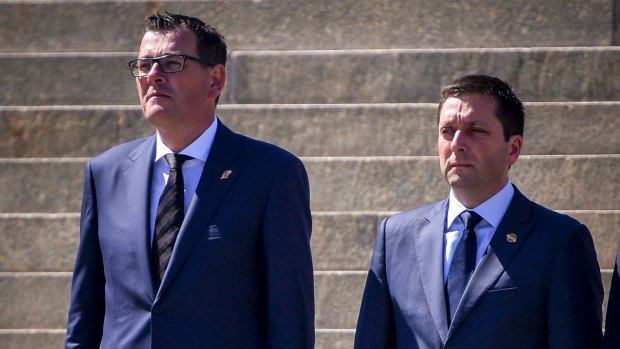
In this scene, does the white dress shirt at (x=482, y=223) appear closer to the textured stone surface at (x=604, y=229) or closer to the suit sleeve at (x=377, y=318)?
the suit sleeve at (x=377, y=318)

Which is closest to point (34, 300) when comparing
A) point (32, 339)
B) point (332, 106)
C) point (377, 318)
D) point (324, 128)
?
point (32, 339)

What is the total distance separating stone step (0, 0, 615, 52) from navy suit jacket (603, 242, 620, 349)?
345 cm

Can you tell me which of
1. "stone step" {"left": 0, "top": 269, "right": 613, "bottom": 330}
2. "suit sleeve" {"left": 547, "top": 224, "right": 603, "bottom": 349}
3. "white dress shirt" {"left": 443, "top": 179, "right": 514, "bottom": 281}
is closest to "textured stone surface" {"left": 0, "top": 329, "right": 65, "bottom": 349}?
"stone step" {"left": 0, "top": 269, "right": 613, "bottom": 330}

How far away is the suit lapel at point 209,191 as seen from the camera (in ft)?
13.1

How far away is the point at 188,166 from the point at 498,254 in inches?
42.2

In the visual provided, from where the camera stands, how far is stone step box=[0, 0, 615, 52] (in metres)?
7.14

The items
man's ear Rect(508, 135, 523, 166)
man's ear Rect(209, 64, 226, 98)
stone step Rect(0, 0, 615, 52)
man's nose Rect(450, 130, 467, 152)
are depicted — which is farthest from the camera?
stone step Rect(0, 0, 615, 52)

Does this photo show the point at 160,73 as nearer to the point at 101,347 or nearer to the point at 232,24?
the point at 101,347

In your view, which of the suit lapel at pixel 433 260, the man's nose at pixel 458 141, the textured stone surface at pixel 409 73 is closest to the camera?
the suit lapel at pixel 433 260

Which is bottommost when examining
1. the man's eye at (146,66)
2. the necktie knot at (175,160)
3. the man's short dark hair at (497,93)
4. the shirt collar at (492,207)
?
the shirt collar at (492,207)

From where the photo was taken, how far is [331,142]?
6.68 m

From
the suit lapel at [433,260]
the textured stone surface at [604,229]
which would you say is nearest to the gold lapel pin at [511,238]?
the suit lapel at [433,260]

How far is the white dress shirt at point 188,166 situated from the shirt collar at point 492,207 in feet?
2.76

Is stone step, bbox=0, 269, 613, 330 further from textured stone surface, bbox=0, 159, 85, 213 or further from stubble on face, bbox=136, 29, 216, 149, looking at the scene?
stubble on face, bbox=136, 29, 216, 149
